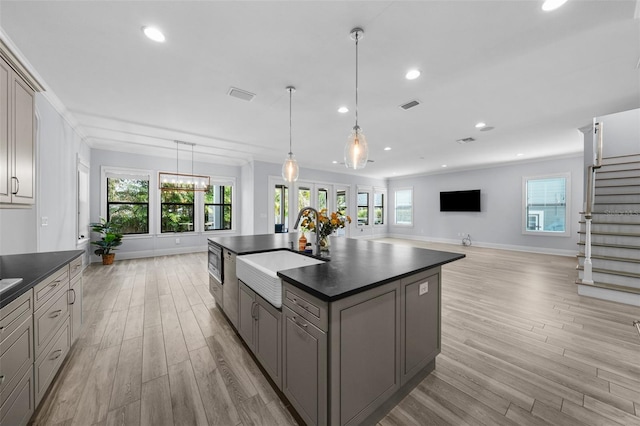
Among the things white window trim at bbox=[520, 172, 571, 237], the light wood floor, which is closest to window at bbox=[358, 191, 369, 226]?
white window trim at bbox=[520, 172, 571, 237]

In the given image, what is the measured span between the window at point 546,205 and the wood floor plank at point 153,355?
9.25 m

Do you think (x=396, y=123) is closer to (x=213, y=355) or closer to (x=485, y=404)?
(x=485, y=404)

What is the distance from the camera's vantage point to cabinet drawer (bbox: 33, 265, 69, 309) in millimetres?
1469

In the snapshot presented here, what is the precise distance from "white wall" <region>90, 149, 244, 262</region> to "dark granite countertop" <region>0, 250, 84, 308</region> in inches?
184

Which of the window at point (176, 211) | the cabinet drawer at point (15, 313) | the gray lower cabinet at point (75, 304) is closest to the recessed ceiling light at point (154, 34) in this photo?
the cabinet drawer at point (15, 313)

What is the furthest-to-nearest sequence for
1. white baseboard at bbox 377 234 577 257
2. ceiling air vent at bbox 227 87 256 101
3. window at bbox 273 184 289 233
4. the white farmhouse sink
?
window at bbox 273 184 289 233
white baseboard at bbox 377 234 577 257
ceiling air vent at bbox 227 87 256 101
the white farmhouse sink

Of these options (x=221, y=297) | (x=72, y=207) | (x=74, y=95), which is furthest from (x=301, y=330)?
(x=72, y=207)

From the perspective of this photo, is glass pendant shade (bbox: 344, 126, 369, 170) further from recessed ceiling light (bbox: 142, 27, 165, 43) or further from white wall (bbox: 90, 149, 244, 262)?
white wall (bbox: 90, 149, 244, 262)

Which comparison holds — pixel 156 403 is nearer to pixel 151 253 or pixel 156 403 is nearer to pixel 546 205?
pixel 151 253

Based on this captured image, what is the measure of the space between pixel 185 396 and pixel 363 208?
921 centimetres

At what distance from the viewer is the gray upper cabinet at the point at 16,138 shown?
156 cm

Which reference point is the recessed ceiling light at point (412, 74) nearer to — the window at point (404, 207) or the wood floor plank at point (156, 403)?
the wood floor plank at point (156, 403)

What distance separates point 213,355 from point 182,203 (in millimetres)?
5900

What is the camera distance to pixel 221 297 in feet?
9.27
